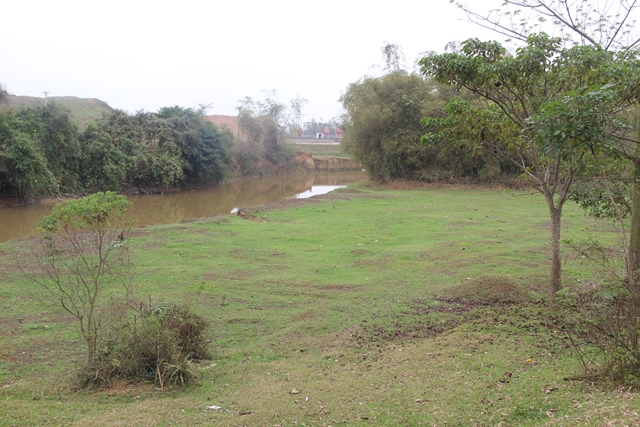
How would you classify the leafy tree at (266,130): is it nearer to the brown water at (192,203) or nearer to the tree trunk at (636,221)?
the brown water at (192,203)

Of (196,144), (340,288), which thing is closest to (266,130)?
(196,144)

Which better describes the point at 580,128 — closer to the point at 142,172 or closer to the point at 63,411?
the point at 63,411

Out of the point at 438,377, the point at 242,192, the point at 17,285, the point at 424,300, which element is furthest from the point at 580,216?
the point at 242,192

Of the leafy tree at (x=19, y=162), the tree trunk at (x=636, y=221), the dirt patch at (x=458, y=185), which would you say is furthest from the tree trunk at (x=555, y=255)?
the leafy tree at (x=19, y=162)

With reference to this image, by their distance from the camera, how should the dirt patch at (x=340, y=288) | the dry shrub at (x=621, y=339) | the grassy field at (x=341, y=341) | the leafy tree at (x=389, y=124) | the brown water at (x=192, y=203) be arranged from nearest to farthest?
the dry shrub at (x=621, y=339), the grassy field at (x=341, y=341), the dirt patch at (x=340, y=288), the brown water at (x=192, y=203), the leafy tree at (x=389, y=124)

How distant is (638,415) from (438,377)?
2139 mm

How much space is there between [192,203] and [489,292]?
26.9m

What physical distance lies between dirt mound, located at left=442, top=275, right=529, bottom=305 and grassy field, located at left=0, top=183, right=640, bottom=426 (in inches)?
1.9

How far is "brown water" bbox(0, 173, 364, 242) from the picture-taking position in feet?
78.0

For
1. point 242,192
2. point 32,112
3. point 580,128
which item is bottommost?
point 242,192

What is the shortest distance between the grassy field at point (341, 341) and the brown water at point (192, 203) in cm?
772

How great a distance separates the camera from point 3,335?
7695 millimetres

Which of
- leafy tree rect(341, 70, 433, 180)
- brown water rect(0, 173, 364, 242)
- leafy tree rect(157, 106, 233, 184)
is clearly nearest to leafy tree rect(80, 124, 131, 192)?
brown water rect(0, 173, 364, 242)

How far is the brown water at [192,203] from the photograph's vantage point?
23.8 meters
